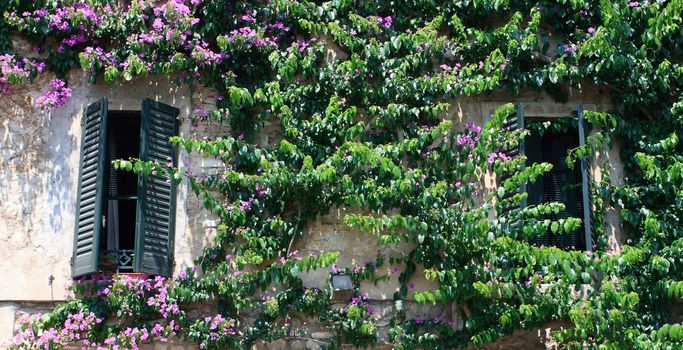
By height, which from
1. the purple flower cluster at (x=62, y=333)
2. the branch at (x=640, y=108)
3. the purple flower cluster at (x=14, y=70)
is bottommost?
the purple flower cluster at (x=62, y=333)

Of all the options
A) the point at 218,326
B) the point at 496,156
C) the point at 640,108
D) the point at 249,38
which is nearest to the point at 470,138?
the point at 496,156

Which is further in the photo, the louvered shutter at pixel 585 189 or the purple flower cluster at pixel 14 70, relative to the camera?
the purple flower cluster at pixel 14 70

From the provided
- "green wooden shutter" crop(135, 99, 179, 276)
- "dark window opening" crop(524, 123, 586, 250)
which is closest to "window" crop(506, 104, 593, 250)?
"dark window opening" crop(524, 123, 586, 250)

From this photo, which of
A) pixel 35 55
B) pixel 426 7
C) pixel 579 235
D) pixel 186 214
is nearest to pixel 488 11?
pixel 426 7

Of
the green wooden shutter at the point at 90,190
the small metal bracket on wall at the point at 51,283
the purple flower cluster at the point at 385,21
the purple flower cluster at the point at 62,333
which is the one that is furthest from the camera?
the purple flower cluster at the point at 385,21

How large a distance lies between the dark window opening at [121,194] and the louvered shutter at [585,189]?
3797mm

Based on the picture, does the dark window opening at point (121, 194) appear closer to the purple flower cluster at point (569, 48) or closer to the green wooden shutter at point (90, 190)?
the green wooden shutter at point (90, 190)

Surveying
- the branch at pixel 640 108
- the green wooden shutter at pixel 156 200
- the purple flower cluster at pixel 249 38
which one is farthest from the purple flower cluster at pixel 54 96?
the branch at pixel 640 108

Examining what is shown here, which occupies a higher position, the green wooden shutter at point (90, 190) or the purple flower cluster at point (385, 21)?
the purple flower cluster at point (385, 21)

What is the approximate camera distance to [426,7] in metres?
11.4

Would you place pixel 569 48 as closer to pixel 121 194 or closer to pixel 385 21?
pixel 385 21

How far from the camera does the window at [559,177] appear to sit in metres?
11.0

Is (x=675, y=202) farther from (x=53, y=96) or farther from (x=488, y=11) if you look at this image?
(x=53, y=96)

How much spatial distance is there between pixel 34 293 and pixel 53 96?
170 cm
